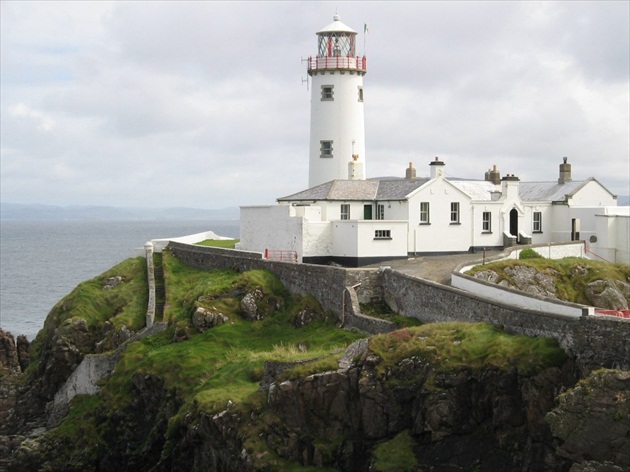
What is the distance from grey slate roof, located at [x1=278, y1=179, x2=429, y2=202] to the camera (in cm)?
5366

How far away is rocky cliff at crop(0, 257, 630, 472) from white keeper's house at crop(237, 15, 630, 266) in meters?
5.04

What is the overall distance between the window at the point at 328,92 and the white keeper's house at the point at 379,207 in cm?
5

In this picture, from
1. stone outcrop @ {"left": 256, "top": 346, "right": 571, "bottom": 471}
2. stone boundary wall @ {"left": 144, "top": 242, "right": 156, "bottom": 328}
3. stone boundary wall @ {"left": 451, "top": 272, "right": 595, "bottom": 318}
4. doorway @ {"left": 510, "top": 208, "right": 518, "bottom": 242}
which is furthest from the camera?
doorway @ {"left": 510, "top": 208, "right": 518, "bottom": 242}

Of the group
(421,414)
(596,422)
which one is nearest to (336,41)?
(421,414)

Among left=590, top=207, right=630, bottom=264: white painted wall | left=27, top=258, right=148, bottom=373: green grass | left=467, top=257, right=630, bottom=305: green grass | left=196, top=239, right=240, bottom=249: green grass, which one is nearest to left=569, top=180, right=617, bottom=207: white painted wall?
left=590, top=207, right=630, bottom=264: white painted wall

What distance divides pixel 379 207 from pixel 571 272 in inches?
406

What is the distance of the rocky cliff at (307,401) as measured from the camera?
31688 mm

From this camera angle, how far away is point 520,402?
32.4 m

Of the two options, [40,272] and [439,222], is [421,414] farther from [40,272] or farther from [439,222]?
[40,272]

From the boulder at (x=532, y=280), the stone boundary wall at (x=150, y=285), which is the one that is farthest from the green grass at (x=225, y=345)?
the boulder at (x=532, y=280)

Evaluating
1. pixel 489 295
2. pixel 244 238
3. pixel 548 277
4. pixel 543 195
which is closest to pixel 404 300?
pixel 489 295

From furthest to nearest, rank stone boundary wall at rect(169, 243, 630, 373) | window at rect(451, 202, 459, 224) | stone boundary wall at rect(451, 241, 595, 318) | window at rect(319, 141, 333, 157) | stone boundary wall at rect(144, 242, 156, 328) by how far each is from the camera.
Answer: window at rect(319, 141, 333, 157) → window at rect(451, 202, 459, 224) → stone boundary wall at rect(144, 242, 156, 328) → stone boundary wall at rect(451, 241, 595, 318) → stone boundary wall at rect(169, 243, 630, 373)

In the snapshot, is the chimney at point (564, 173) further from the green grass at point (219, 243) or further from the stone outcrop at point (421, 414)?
the stone outcrop at point (421, 414)

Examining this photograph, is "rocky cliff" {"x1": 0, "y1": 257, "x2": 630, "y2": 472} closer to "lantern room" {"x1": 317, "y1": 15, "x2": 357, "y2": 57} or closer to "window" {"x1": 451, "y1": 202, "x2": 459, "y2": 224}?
"window" {"x1": 451, "y1": 202, "x2": 459, "y2": 224}
